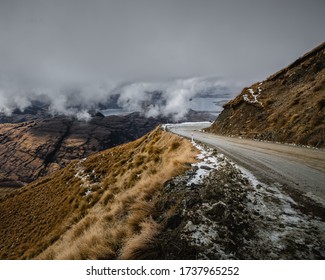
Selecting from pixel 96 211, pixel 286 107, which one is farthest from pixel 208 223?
pixel 286 107

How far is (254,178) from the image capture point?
732cm

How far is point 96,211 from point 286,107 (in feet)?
71.9

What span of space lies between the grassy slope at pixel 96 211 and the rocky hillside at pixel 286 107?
8923mm

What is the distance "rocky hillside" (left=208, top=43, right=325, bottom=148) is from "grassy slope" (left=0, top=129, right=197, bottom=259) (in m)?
8.92

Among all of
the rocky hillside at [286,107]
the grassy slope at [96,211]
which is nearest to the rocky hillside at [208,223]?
the grassy slope at [96,211]

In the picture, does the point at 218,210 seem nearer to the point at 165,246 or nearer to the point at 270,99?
the point at 165,246

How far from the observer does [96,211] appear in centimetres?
1070

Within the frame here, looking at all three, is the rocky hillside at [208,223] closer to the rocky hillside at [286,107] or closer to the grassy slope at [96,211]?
the grassy slope at [96,211]

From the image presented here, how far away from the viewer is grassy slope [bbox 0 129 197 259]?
5.29 metres

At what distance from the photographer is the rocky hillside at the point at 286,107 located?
58.3 ft

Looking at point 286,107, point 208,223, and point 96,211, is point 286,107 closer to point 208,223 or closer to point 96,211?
point 96,211

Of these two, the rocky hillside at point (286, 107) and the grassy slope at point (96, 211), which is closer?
the grassy slope at point (96, 211)
